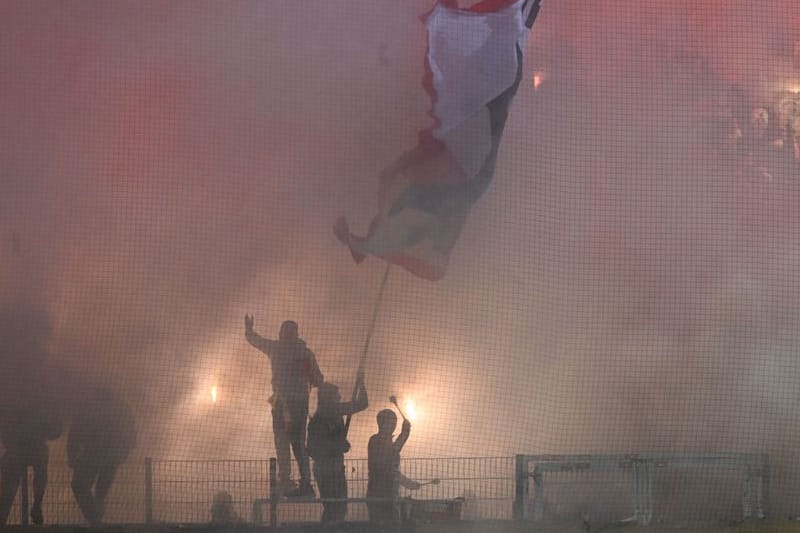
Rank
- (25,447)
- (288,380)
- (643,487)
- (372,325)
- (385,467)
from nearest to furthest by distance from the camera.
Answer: (643,487), (385,467), (25,447), (288,380), (372,325)

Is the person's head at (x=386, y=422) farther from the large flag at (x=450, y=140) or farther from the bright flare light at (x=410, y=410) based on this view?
the large flag at (x=450, y=140)

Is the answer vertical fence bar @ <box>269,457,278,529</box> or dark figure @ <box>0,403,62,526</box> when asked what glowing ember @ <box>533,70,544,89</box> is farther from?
dark figure @ <box>0,403,62,526</box>

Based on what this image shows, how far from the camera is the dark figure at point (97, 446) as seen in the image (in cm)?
839

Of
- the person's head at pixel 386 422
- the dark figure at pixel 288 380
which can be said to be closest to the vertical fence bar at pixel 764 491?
the person's head at pixel 386 422

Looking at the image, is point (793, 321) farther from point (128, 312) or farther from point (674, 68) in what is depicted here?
point (128, 312)

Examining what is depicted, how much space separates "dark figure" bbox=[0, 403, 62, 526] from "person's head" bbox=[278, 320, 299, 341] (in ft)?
6.23

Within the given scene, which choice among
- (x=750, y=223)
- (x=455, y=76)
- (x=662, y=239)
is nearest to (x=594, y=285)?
(x=662, y=239)

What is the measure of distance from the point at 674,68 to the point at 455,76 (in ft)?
7.36

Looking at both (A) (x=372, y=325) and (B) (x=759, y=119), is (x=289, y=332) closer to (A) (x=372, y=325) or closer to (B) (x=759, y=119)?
(A) (x=372, y=325)

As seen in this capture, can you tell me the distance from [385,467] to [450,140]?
2.92 metres

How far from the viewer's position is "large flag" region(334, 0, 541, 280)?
930 centimetres

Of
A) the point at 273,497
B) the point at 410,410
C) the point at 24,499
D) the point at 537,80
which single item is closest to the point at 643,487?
the point at 410,410

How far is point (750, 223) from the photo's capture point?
10.3 metres

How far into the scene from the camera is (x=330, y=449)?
8.05 m
